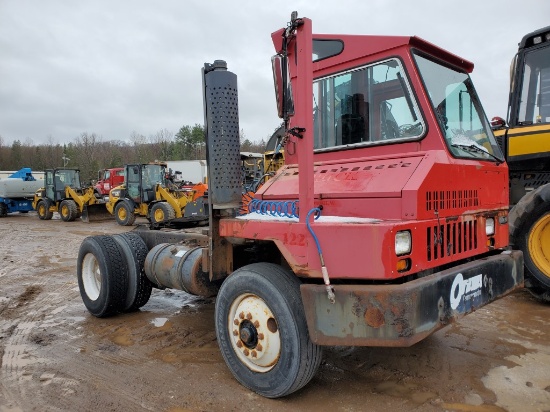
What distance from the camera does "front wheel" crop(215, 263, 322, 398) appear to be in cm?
292

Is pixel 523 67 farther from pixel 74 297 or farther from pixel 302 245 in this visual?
pixel 74 297

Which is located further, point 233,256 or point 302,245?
point 233,256

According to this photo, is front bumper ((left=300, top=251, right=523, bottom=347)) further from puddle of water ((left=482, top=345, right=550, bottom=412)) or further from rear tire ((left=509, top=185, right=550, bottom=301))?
rear tire ((left=509, top=185, right=550, bottom=301))

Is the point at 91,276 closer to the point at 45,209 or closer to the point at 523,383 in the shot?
the point at 523,383

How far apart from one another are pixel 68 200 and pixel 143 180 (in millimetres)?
5474

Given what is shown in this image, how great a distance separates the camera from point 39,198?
21.8 m

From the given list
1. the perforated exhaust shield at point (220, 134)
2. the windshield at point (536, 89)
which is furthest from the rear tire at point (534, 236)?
the perforated exhaust shield at point (220, 134)

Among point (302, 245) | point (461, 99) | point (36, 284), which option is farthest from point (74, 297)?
point (461, 99)

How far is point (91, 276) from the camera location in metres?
5.37

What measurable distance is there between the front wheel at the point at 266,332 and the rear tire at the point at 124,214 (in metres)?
14.1

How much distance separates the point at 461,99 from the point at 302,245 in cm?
202

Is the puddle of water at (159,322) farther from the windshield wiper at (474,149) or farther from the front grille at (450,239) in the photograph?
the windshield wiper at (474,149)

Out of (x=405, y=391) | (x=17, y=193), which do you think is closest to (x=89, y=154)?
(x=17, y=193)

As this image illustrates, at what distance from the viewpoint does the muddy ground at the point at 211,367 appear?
10.1 feet
